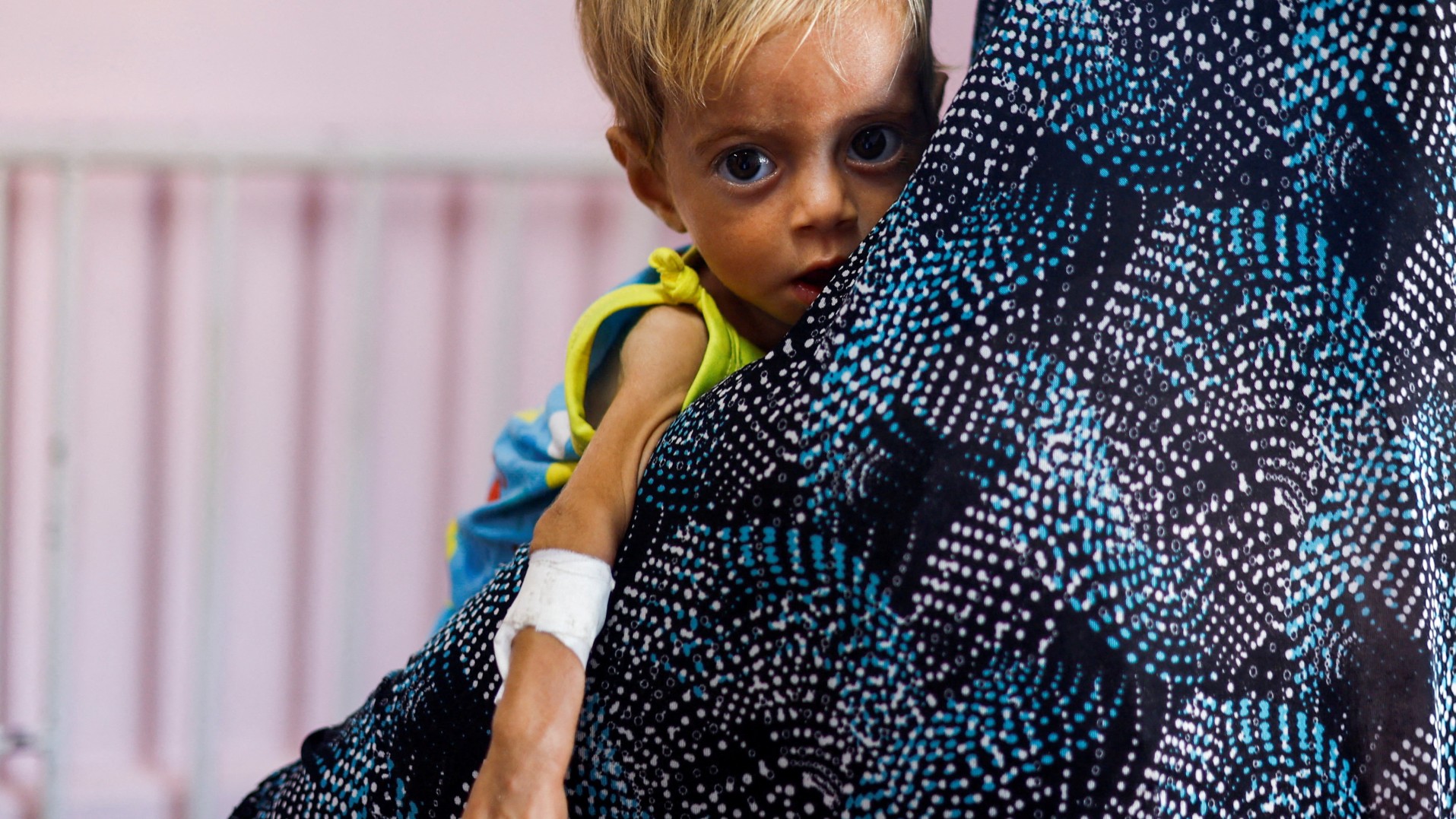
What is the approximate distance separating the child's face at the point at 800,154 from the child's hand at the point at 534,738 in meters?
0.26

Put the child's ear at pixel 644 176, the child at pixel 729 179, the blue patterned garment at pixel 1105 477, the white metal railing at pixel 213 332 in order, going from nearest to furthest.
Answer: the blue patterned garment at pixel 1105 477, the child at pixel 729 179, the child's ear at pixel 644 176, the white metal railing at pixel 213 332

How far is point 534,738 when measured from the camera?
18.4 inches

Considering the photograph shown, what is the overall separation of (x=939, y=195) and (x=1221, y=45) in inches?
5.1

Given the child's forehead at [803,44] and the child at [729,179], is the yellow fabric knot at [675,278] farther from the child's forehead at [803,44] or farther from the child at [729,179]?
the child's forehead at [803,44]

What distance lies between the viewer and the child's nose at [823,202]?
61cm

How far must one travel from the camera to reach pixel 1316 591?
16.7 inches

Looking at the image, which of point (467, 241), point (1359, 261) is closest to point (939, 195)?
point (1359, 261)

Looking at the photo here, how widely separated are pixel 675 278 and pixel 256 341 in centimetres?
89

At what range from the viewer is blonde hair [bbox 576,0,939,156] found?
0.60 metres

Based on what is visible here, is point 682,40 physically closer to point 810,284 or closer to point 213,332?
point 810,284

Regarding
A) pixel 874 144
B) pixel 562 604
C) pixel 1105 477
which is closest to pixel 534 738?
pixel 562 604

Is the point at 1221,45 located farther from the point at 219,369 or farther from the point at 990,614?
the point at 219,369

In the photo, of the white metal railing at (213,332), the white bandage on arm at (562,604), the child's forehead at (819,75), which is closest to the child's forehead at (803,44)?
the child's forehead at (819,75)

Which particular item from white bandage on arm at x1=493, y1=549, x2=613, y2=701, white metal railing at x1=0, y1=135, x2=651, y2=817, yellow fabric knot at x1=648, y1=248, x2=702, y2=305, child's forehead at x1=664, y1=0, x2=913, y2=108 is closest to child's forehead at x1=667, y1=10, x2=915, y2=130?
child's forehead at x1=664, y1=0, x2=913, y2=108
